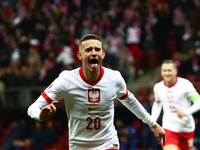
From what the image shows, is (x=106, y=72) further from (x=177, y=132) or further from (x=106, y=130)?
(x=177, y=132)

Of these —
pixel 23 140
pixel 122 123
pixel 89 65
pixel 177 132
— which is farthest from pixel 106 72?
pixel 23 140

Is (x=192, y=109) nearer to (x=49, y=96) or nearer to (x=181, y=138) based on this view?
(x=181, y=138)

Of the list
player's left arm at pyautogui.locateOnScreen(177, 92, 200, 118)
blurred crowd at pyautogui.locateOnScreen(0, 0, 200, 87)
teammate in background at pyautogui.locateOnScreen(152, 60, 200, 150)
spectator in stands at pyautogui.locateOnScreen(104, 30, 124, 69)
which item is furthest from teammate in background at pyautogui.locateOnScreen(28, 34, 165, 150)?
spectator in stands at pyautogui.locateOnScreen(104, 30, 124, 69)

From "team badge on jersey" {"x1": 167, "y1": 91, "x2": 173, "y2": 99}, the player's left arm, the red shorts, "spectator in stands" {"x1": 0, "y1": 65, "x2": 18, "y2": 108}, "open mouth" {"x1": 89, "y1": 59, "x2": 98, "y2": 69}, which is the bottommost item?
the red shorts

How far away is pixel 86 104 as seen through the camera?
3918mm

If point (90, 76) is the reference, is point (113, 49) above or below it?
above

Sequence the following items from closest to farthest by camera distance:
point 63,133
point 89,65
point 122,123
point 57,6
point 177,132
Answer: point 89,65 → point 177,132 → point 122,123 → point 63,133 → point 57,6

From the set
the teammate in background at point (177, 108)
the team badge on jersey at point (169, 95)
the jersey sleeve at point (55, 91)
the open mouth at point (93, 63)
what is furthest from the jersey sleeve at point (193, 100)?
the jersey sleeve at point (55, 91)

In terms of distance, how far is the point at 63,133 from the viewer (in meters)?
11.6

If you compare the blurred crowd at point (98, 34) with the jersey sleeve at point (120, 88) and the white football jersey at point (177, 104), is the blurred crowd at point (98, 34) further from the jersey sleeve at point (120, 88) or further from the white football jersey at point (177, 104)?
the jersey sleeve at point (120, 88)

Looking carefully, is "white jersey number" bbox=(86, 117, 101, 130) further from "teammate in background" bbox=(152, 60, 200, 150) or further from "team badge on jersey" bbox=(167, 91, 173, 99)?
"team badge on jersey" bbox=(167, 91, 173, 99)

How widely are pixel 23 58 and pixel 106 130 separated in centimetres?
926

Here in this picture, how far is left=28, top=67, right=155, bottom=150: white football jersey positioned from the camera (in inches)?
153

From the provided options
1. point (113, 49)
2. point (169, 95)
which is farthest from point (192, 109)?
point (113, 49)
